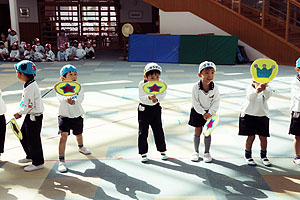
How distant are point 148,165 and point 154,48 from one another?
1181 centimetres

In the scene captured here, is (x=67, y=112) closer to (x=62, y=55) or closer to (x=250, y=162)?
(x=250, y=162)

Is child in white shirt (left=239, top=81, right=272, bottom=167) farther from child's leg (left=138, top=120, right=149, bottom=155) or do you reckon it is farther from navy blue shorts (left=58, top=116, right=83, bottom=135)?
navy blue shorts (left=58, top=116, right=83, bottom=135)

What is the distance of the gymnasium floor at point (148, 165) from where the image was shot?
162 inches

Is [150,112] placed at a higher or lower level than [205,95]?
lower

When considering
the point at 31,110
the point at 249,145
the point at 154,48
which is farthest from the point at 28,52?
the point at 249,145

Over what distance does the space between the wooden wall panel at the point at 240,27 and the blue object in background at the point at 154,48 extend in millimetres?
2235

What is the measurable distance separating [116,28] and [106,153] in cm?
1992

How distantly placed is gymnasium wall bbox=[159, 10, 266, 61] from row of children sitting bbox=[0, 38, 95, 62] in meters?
4.21

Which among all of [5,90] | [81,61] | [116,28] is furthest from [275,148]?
[116,28]

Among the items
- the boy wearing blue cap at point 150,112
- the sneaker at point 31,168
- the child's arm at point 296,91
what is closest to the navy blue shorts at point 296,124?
the child's arm at point 296,91

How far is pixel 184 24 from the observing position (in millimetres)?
17500

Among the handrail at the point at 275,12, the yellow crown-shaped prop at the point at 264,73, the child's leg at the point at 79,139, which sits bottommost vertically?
the child's leg at the point at 79,139

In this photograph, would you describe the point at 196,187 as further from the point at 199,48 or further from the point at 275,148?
the point at 199,48

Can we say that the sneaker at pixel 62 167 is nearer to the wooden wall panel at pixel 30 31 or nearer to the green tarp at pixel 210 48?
the green tarp at pixel 210 48
